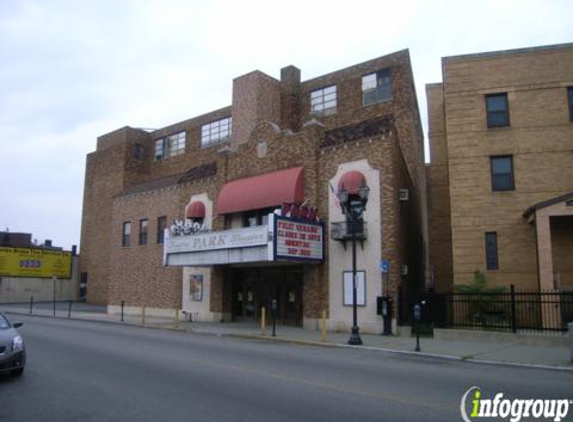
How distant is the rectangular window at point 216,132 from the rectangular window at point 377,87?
13.0 metres

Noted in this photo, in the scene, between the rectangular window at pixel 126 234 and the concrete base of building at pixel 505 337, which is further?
the rectangular window at pixel 126 234

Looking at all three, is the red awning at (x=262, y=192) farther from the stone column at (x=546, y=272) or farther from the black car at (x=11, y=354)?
the black car at (x=11, y=354)

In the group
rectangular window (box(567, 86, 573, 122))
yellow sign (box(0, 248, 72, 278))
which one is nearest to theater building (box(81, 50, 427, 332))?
rectangular window (box(567, 86, 573, 122))

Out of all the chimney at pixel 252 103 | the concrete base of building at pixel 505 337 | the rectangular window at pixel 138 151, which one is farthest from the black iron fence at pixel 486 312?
the rectangular window at pixel 138 151

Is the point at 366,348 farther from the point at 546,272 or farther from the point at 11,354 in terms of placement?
the point at 11,354

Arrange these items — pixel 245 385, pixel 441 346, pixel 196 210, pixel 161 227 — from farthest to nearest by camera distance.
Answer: pixel 161 227 → pixel 196 210 → pixel 441 346 → pixel 245 385

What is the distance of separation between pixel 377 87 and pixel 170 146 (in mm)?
22079

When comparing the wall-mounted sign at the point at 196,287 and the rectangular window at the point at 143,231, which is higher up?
the rectangular window at the point at 143,231

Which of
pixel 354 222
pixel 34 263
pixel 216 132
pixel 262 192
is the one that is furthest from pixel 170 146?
pixel 354 222

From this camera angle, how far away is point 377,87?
3369 centimetres

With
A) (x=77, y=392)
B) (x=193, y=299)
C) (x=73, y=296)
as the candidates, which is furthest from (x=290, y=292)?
(x=73, y=296)

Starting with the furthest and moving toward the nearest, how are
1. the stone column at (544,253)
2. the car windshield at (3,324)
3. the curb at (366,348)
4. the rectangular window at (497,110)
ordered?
the rectangular window at (497,110) → the stone column at (544,253) → the curb at (366,348) → the car windshield at (3,324)

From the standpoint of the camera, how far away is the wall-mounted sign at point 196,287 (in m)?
28.9

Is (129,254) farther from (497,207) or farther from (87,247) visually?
(497,207)
